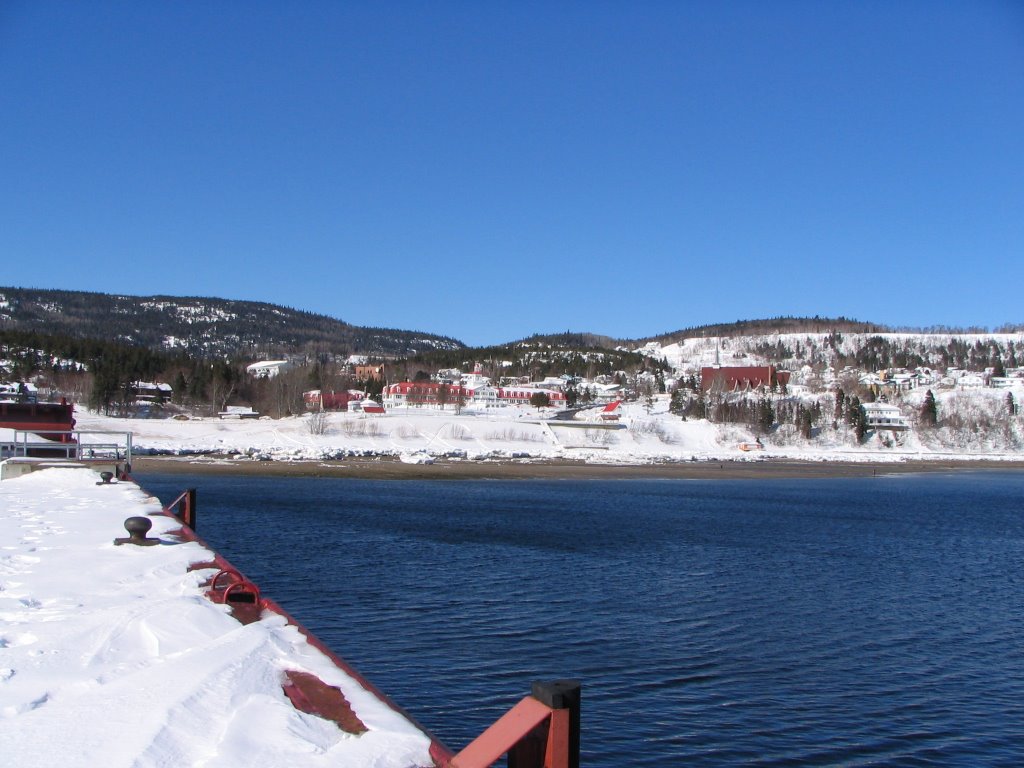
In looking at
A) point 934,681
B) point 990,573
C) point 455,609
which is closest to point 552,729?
point 934,681

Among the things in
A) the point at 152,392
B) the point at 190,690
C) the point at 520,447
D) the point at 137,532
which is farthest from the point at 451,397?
the point at 190,690

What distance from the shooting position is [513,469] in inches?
2549

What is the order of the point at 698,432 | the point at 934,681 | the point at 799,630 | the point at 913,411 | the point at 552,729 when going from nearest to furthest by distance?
the point at 552,729
the point at 934,681
the point at 799,630
the point at 698,432
the point at 913,411

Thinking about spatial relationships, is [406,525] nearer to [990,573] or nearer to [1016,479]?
[990,573]

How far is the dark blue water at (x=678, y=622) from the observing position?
412 inches

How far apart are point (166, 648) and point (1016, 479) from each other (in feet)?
271

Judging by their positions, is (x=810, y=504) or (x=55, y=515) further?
(x=810, y=504)

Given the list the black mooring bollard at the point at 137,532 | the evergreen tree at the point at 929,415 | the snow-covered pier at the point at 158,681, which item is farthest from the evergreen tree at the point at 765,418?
the snow-covered pier at the point at 158,681

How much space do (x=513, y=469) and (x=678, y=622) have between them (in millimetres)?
49134

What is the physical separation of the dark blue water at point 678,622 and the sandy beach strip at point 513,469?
21660 mm

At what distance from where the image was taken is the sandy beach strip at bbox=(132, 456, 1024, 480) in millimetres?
56125

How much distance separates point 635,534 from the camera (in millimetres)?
29156

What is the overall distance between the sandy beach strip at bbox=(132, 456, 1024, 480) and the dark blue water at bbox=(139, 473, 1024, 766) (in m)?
21.7

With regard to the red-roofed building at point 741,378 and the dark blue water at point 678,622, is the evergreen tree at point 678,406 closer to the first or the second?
the red-roofed building at point 741,378
